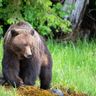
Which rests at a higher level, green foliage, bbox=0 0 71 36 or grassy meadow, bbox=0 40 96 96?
green foliage, bbox=0 0 71 36

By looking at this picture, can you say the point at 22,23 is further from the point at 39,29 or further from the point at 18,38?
the point at 39,29

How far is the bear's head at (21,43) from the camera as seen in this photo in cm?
697

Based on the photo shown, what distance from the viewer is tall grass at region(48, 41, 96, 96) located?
9039 mm

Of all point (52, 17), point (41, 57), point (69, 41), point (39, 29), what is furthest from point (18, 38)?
point (69, 41)

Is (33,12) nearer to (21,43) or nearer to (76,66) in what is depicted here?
(76,66)

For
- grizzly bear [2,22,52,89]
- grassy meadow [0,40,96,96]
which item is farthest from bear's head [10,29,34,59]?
grassy meadow [0,40,96,96]

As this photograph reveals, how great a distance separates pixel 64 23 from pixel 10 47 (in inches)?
211

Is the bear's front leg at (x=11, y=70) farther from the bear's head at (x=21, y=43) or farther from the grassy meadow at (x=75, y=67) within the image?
the grassy meadow at (x=75, y=67)

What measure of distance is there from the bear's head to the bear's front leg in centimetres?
13

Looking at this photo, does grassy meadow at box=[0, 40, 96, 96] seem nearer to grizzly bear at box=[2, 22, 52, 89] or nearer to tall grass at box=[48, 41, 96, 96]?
tall grass at box=[48, 41, 96, 96]

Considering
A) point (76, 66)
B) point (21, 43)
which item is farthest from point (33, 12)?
point (21, 43)

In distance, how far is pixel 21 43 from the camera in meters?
7.00

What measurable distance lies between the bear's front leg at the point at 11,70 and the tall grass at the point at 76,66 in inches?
62.0

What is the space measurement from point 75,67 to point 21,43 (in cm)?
406
